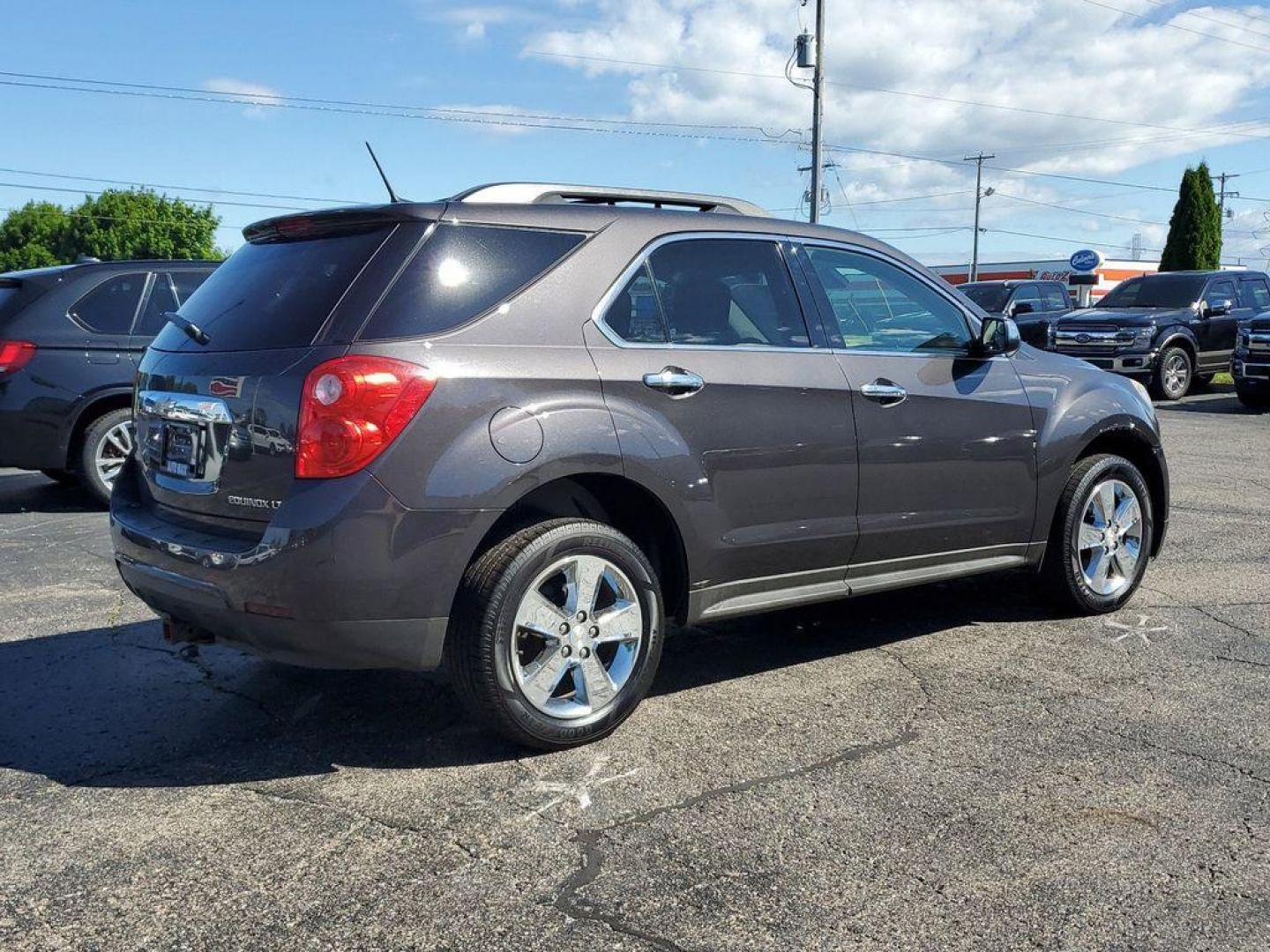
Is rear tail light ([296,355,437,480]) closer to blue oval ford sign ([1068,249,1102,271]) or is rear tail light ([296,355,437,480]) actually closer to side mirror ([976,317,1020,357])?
side mirror ([976,317,1020,357])

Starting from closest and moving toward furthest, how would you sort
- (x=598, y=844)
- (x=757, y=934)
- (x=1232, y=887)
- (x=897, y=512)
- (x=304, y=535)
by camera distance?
(x=757, y=934) < (x=1232, y=887) < (x=598, y=844) < (x=304, y=535) < (x=897, y=512)

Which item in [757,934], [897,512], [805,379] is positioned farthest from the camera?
[897,512]

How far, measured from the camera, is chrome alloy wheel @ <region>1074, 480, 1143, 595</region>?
5434 mm

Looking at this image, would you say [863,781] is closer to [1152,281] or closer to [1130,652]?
[1130,652]

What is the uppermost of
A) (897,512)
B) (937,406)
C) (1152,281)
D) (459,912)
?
(1152,281)

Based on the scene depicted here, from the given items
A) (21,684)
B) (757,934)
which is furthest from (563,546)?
(21,684)

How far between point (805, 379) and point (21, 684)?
10.3 feet

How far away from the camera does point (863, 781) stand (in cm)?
357

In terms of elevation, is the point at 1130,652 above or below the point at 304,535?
below

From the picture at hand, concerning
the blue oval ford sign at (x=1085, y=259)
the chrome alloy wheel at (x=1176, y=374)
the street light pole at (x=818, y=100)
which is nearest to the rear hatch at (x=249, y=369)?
the chrome alloy wheel at (x=1176, y=374)

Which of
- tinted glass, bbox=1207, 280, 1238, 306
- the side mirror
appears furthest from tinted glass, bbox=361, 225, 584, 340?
tinted glass, bbox=1207, 280, 1238, 306

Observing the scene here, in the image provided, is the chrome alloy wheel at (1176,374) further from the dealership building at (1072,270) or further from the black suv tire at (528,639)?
the dealership building at (1072,270)

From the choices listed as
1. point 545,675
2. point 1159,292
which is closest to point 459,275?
point 545,675

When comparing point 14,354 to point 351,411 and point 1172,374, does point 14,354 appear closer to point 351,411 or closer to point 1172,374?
point 351,411
